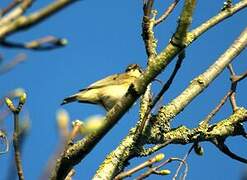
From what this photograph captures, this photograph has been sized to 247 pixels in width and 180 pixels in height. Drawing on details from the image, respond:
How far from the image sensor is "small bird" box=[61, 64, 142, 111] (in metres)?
9.75

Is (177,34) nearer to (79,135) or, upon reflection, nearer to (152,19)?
(79,135)

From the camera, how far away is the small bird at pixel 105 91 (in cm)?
975

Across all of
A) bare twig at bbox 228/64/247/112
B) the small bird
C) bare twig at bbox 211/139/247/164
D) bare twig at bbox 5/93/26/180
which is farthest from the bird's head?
bare twig at bbox 5/93/26/180

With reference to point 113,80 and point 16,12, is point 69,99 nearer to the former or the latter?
point 113,80

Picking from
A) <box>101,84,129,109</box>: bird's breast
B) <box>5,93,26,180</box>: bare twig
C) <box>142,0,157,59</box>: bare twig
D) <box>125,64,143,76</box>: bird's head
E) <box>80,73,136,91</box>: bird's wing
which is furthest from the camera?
<box>125,64,143,76</box>: bird's head

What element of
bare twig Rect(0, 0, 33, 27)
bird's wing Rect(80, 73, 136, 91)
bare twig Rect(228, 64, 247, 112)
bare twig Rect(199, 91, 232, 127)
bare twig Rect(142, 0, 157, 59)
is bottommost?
bare twig Rect(0, 0, 33, 27)

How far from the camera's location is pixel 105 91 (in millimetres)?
9898

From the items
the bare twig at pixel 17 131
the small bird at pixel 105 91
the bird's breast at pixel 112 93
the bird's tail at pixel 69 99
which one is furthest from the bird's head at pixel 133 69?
the bare twig at pixel 17 131

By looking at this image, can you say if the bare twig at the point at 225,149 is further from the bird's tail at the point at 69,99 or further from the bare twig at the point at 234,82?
the bird's tail at the point at 69,99

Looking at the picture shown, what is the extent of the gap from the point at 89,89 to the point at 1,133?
6800 mm

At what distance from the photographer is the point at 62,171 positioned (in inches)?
121

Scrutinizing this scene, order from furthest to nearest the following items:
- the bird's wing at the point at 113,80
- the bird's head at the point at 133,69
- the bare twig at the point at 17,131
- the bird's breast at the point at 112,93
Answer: the bird's head at the point at 133,69 → the bird's wing at the point at 113,80 → the bird's breast at the point at 112,93 → the bare twig at the point at 17,131

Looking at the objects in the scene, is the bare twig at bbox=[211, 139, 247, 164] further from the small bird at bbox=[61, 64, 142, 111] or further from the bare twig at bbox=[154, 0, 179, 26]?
the small bird at bbox=[61, 64, 142, 111]

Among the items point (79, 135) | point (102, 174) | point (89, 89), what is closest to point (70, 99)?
point (89, 89)
